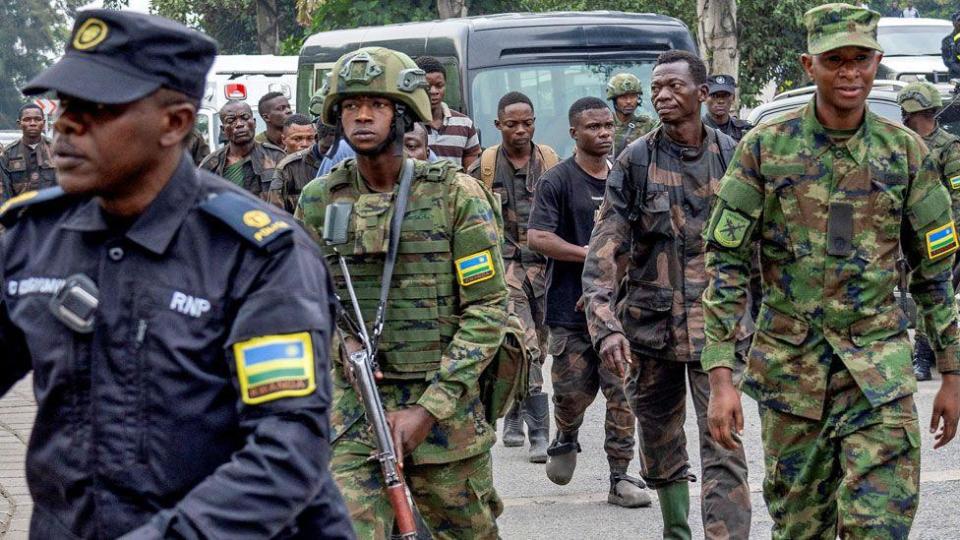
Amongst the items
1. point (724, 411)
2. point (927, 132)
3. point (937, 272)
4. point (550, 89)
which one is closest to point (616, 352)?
point (724, 411)

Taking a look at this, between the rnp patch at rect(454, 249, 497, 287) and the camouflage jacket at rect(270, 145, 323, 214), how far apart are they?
16.0 feet

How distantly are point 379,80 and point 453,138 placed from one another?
527cm

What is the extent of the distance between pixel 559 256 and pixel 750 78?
18.7m

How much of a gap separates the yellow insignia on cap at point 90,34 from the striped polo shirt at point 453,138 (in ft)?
24.3

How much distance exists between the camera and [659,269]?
254 inches

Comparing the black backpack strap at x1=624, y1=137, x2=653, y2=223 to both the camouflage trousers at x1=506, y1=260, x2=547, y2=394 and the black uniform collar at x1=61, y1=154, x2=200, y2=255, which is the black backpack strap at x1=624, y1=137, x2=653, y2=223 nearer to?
the camouflage trousers at x1=506, y1=260, x2=547, y2=394

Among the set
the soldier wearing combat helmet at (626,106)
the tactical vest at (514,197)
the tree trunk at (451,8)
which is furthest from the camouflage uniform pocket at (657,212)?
the tree trunk at (451,8)

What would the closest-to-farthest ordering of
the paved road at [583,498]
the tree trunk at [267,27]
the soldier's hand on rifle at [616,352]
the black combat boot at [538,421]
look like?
the soldier's hand on rifle at [616,352]
the paved road at [583,498]
the black combat boot at [538,421]
the tree trunk at [267,27]

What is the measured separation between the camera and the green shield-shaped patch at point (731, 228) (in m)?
5.03

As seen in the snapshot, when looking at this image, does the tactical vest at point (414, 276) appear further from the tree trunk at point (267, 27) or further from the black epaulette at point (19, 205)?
the tree trunk at point (267, 27)

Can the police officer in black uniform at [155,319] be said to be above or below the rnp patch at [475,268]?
above

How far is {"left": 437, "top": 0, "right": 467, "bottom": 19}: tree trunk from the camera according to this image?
24656 mm

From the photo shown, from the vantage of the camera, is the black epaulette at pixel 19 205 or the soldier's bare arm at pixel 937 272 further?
the soldier's bare arm at pixel 937 272

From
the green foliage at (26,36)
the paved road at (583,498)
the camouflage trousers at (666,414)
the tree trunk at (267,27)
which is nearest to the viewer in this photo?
the camouflage trousers at (666,414)
